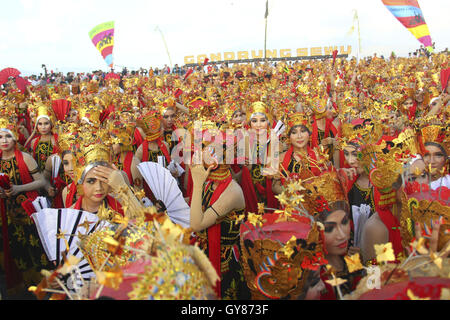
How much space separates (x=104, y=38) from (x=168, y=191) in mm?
16272

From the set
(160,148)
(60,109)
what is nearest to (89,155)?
(160,148)

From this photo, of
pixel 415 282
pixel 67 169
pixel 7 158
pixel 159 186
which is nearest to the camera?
pixel 415 282

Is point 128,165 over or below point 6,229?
over

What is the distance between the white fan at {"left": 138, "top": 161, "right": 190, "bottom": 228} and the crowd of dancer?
1.5 inches

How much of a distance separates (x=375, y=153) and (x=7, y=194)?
470cm

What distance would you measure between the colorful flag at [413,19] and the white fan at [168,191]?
13784 millimetres

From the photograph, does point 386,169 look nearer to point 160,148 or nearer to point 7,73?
point 160,148

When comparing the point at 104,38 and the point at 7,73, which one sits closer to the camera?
the point at 7,73

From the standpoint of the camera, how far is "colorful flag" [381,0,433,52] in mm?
13977

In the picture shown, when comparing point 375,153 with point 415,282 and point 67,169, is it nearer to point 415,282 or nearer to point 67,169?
point 415,282

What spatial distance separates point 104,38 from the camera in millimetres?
18000

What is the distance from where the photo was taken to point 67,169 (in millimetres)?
4684

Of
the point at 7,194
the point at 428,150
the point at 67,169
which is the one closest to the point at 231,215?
the point at 428,150

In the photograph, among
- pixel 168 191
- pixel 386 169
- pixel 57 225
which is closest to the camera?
pixel 57 225
